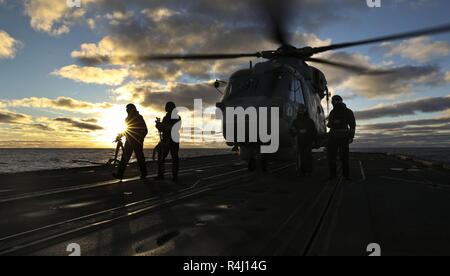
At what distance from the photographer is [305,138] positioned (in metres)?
11.7

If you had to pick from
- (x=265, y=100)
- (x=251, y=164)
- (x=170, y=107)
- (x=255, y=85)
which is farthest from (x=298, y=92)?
(x=170, y=107)

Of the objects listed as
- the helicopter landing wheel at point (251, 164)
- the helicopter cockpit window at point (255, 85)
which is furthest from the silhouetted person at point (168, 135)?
the helicopter cockpit window at point (255, 85)

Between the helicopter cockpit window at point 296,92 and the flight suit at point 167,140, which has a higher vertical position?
the helicopter cockpit window at point 296,92

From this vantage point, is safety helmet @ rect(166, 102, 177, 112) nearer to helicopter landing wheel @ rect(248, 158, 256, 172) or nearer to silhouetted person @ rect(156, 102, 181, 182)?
silhouetted person @ rect(156, 102, 181, 182)

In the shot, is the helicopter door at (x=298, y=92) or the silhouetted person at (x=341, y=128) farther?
the helicopter door at (x=298, y=92)

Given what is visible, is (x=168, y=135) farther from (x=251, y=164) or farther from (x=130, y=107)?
(x=251, y=164)

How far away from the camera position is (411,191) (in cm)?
765

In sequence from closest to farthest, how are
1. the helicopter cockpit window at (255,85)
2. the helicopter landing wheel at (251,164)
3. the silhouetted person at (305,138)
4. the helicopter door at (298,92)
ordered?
the silhouetted person at (305,138) < the helicopter landing wheel at (251,164) < the helicopter cockpit window at (255,85) < the helicopter door at (298,92)

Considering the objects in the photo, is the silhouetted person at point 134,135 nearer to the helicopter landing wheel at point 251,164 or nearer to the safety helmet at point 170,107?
the safety helmet at point 170,107

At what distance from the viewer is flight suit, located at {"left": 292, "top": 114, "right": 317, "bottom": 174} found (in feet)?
37.8

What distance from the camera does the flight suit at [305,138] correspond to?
11508 mm

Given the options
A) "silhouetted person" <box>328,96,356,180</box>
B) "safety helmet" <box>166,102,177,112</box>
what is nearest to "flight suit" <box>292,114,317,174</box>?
"silhouetted person" <box>328,96,356,180</box>
